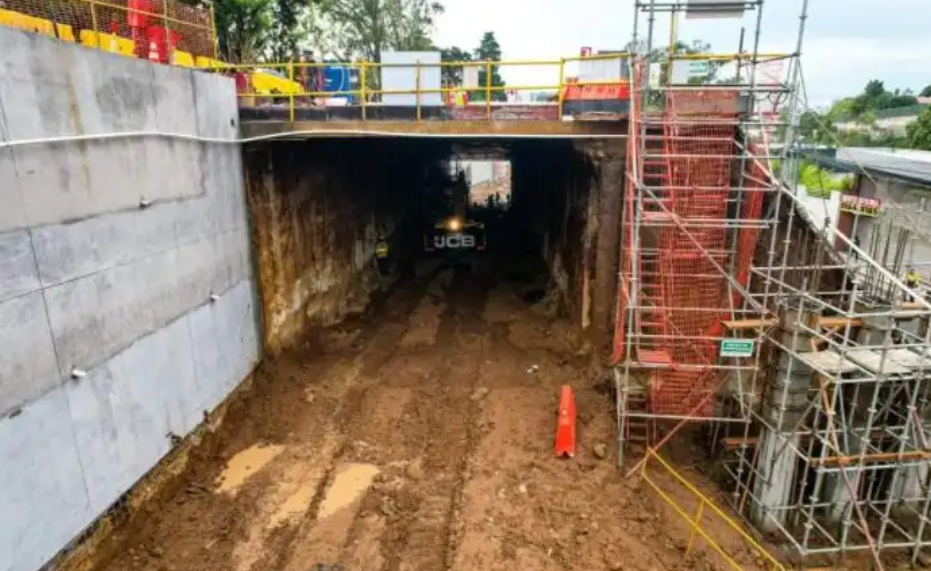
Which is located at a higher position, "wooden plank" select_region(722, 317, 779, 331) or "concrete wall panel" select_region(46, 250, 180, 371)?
"concrete wall panel" select_region(46, 250, 180, 371)

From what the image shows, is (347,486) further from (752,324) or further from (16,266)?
(752,324)

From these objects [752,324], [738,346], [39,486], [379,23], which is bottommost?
[39,486]

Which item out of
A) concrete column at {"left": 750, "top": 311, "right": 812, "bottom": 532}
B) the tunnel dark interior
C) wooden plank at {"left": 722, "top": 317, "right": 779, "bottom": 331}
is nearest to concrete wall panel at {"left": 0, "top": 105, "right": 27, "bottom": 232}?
the tunnel dark interior

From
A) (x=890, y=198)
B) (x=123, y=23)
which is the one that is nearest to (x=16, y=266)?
(x=123, y=23)

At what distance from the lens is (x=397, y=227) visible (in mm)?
24891

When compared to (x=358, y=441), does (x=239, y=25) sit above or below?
above

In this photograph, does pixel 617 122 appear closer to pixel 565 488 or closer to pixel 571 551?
pixel 565 488

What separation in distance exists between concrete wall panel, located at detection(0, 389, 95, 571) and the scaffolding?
7.69 m

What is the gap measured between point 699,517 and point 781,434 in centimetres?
168

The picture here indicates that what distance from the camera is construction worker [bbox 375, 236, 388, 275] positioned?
2128 centimetres

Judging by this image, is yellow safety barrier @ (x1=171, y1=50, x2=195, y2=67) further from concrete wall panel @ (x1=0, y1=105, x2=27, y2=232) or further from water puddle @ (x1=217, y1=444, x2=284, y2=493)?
water puddle @ (x1=217, y1=444, x2=284, y2=493)

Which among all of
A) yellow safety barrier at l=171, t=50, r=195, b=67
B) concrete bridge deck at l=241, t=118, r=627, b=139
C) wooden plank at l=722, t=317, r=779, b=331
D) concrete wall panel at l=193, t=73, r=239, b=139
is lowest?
wooden plank at l=722, t=317, r=779, b=331

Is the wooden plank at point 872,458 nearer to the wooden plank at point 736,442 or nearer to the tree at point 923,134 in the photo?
the wooden plank at point 736,442

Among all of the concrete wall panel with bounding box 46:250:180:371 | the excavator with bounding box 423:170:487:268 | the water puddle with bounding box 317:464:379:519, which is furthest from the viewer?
the excavator with bounding box 423:170:487:268
